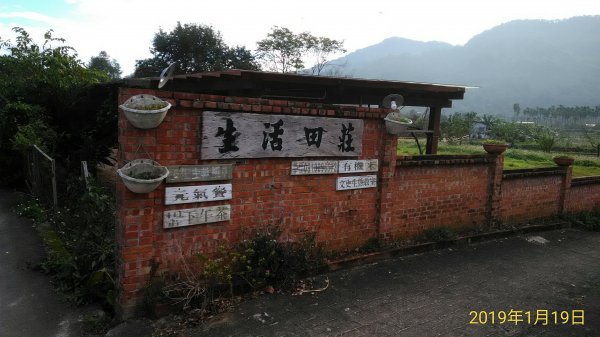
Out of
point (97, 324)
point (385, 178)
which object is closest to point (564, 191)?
point (385, 178)

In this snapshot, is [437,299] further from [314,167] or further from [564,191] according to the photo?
[564,191]

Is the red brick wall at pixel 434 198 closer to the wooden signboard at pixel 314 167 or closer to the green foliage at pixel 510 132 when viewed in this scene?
the wooden signboard at pixel 314 167

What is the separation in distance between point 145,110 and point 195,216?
4.07 ft

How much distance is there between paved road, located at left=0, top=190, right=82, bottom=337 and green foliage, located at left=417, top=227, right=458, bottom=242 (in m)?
5.04

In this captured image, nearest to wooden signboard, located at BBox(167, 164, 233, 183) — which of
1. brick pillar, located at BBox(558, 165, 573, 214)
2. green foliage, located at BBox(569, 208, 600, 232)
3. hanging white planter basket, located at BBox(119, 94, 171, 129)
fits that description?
hanging white planter basket, located at BBox(119, 94, 171, 129)

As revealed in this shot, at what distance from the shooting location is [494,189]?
7.69 meters

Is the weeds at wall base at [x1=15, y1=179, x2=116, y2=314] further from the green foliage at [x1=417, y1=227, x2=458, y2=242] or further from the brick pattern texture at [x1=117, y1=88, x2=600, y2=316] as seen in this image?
the green foliage at [x1=417, y1=227, x2=458, y2=242]

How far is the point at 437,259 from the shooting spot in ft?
20.7

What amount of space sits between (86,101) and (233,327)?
7.75 m

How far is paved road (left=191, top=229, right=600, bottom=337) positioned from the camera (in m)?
4.11

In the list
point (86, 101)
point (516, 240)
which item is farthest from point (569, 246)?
point (86, 101)

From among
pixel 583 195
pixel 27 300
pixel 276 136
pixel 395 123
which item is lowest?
pixel 27 300

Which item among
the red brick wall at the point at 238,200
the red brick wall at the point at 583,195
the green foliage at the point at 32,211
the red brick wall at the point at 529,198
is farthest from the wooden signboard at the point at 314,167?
the red brick wall at the point at 583,195

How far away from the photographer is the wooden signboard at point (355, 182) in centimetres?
563
